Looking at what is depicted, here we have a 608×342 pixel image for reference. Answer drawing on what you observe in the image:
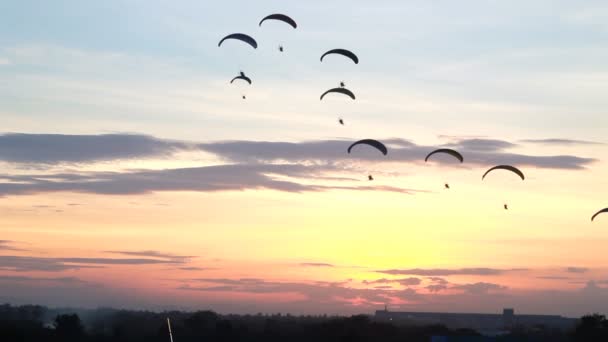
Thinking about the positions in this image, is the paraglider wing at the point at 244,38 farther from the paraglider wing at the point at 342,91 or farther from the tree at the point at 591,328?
the tree at the point at 591,328

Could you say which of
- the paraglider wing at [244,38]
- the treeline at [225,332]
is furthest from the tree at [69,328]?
the paraglider wing at [244,38]

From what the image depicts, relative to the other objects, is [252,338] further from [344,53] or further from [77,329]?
[344,53]

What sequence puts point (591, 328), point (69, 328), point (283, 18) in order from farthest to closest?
point (69, 328)
point (591, 328)
point (283, 18)

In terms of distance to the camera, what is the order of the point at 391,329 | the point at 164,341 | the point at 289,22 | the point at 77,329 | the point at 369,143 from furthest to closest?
the point at 391,329
the point at 77,329
the point at 164,341
the point at 369,143
the point at 289,22

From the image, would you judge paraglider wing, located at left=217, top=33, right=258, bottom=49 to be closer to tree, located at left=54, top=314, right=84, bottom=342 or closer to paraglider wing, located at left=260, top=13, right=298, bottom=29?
paraglider wing, located at left=260, top=13, right=298, bottom=29

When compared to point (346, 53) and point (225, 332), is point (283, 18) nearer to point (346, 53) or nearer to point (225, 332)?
point (346, 53)

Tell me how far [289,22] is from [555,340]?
8390 centimetres

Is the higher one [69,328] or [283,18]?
[283,18]

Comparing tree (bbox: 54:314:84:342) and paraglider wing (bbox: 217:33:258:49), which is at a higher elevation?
paraglider wing (bbox: 217:33:258:49)

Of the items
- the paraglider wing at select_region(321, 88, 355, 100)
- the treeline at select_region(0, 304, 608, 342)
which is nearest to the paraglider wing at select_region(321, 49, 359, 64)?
the paraglider wing at select_region(321, 88, 355, 100)

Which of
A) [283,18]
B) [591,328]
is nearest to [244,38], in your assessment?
[283,18]

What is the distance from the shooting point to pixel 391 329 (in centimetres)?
13638

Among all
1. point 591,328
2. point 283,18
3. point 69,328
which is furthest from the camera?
point 69,328

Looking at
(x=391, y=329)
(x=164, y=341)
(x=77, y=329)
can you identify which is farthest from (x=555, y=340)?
(x=77, y=329)
